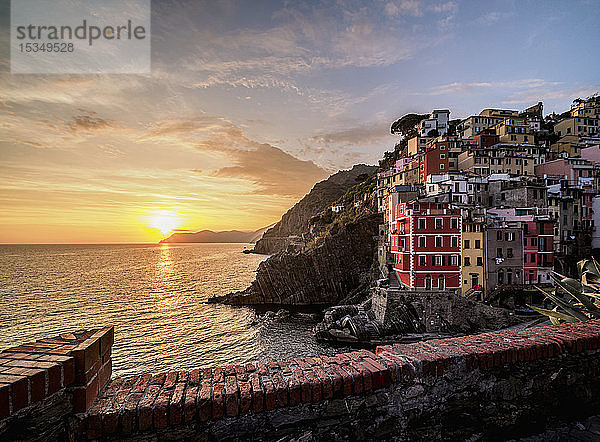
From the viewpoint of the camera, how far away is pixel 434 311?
33938mm

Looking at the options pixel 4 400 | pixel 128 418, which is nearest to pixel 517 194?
pixel 128 418

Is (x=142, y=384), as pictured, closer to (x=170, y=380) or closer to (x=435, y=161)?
(x=170, y=380)

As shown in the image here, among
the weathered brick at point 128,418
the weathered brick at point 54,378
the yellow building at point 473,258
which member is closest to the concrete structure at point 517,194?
the yellow building at point 473,258

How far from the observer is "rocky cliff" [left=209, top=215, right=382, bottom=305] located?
5556 centimetres

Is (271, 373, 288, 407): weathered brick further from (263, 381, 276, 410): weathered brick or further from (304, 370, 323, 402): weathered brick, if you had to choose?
(304, 370, 323, 402): weathered brick

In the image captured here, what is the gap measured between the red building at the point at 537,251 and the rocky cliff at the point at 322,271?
840 inches

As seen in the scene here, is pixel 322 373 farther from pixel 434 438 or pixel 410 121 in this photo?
pixel 410 121

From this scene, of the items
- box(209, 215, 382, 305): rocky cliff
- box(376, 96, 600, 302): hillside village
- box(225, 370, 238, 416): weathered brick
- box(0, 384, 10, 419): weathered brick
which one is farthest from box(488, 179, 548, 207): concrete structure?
box(0, 384, 10, 419): weathered brick

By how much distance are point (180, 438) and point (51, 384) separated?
3.25 ft

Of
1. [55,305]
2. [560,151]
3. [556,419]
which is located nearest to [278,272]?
[55,305]

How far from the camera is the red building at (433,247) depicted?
35.3 m

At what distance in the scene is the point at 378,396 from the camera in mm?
3023

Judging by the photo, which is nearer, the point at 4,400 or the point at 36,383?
the point at 4,400

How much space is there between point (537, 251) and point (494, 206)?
9916 millimetres
